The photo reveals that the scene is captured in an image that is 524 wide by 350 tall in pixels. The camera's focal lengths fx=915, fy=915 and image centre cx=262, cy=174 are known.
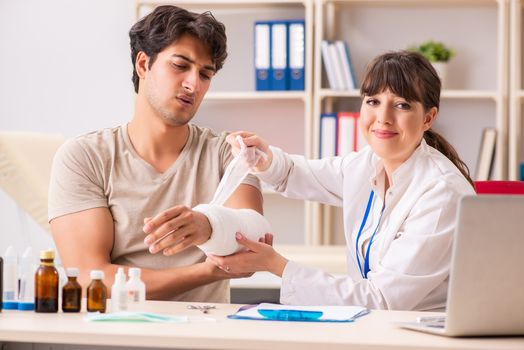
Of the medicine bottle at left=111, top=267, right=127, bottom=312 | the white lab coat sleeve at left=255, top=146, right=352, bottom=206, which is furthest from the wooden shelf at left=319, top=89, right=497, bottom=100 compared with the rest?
the medicine bottle at left=111, top=267, right=127, bottom=312

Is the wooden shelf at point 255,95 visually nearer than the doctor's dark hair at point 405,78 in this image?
No

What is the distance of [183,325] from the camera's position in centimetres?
168

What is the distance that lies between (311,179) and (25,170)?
1165 mm

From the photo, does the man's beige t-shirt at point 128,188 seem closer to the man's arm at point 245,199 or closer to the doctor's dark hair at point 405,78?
the man's arm at point 245,199

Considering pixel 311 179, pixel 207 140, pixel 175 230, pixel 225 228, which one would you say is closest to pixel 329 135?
pixel 311 179

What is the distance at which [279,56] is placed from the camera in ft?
14.0

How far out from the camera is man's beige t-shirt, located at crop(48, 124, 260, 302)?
2412 millimetres

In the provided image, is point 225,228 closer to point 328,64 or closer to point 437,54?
point 328,64

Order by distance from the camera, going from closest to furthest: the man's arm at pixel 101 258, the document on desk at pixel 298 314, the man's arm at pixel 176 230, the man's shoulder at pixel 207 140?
the document on desk at pixel 298 314 → the man's arm at pixel 176 230 → the man's arm at pixel 101 258 → the man's shoulder at pixel 207 140

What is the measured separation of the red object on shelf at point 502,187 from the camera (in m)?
2.48

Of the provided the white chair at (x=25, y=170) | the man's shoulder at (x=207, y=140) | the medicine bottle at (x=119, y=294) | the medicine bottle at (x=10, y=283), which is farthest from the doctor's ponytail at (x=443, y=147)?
the white chair at (x=25, y=170)

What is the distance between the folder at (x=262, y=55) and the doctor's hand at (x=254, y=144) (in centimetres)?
179

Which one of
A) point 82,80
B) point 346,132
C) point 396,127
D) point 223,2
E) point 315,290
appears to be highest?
point 223,2

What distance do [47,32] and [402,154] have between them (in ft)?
9.36
